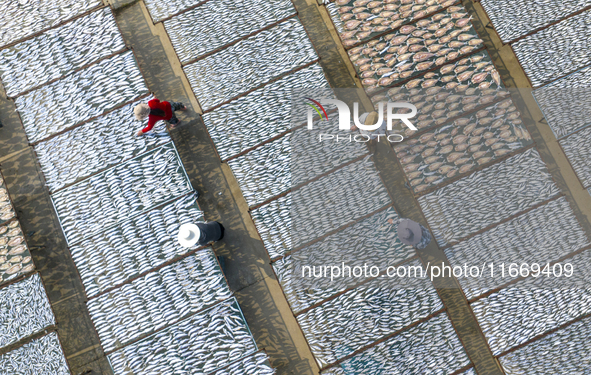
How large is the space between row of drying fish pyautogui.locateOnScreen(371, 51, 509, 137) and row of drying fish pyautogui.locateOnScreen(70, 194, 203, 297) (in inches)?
166

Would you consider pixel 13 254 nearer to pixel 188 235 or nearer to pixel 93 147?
pixel 93 147

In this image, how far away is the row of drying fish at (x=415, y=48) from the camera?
6.39 m

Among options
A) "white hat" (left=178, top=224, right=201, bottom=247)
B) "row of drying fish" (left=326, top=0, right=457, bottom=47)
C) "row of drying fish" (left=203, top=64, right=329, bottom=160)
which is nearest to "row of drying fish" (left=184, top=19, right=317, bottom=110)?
"row of drying fish" (left=203, top=64, right=329, bottom=160)

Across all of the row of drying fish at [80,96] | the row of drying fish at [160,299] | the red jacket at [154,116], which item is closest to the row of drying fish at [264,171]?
the row of drying fish at [160,299]

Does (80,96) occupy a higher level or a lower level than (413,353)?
higher

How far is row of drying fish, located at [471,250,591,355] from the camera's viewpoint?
582 centimetres

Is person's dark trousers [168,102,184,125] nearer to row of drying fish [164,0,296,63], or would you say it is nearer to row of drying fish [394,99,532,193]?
row of drying fish [164,0,296,63]

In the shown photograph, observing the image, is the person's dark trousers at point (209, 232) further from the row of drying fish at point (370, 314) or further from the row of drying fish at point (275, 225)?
the row of drying fish at point (370, 314)

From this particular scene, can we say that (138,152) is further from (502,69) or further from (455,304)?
(502,69)

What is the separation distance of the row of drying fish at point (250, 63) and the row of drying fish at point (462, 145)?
2578 mm

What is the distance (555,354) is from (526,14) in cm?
603

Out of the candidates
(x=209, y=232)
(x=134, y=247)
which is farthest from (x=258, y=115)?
(x=134, y=247)

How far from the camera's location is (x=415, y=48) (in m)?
6.43

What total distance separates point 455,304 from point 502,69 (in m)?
4.82
